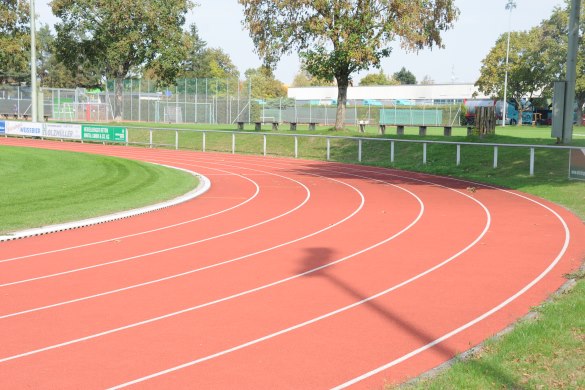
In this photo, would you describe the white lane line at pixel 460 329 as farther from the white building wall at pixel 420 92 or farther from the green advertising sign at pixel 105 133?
the white building wall at pixel 420 92

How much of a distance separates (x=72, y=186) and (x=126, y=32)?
33.3 metres

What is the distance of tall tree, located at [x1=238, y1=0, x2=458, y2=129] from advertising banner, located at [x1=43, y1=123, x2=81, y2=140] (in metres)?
11.3

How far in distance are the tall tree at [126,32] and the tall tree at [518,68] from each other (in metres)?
35.5

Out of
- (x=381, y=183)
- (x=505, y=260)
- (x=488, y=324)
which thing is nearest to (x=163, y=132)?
(x=381, y=183)

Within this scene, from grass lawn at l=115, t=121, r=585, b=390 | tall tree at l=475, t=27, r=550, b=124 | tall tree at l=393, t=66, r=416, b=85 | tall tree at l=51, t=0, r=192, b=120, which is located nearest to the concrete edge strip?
grass lawn at l=115, t=121, r=585, b=390

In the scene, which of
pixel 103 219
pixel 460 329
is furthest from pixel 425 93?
pixel 460 329

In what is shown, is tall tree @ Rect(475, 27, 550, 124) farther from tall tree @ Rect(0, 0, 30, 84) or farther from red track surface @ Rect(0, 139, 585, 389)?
red track surface @ Rect(0, 139, 585, 389)

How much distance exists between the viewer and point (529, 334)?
6.05 m

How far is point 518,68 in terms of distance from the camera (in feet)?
226

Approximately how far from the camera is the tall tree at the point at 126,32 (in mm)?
47938

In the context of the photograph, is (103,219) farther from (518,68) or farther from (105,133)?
(518,68)

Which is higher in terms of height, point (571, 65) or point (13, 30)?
Result: point (13, 30)

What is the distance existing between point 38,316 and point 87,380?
2.03 m

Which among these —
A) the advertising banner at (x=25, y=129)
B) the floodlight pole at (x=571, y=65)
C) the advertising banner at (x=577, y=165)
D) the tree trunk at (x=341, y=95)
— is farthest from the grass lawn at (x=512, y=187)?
the advertising banner at (x=25, y=129)
